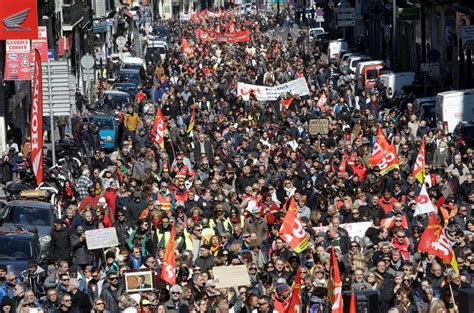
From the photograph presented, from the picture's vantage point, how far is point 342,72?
6831 cm

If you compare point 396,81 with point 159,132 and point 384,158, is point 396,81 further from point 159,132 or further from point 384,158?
point 384,158

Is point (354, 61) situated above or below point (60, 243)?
below

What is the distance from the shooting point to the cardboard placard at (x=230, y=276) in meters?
20.0

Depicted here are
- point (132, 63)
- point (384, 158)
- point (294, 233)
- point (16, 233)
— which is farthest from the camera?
point (132, 63)

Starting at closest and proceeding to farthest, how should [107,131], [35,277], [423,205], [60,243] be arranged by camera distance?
[35,277]
[60,243]
[423,205]
[107,131]

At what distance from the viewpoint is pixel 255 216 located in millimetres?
25750

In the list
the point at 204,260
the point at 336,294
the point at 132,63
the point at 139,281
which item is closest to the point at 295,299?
A: the point at 336,294

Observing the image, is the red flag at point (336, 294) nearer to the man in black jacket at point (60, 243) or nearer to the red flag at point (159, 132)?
the man in black jacket at point (60, 243)

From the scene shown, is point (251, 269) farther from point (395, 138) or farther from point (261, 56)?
point (261, 56)

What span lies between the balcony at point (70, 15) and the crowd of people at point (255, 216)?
2473cm

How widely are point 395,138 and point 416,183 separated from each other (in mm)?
7147

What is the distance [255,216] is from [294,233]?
2.43m

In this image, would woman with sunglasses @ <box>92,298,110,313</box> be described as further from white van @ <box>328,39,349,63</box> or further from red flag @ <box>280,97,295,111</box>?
white van @ <box>328,39,349,63</box>

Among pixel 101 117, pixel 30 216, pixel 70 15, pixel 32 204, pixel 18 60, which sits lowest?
pixel 101 117
